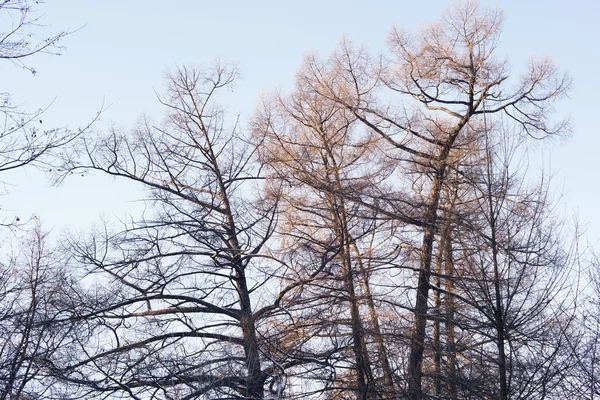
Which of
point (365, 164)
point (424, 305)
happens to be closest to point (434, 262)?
point (424, 305)

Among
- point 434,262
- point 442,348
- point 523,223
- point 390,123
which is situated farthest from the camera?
point 390,123

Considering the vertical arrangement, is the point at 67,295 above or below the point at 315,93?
below

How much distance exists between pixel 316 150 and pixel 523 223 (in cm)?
722

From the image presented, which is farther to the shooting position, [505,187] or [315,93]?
[315,93]

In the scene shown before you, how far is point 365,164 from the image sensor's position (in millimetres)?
18047

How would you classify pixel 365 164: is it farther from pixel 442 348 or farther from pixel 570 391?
pixel 570 391

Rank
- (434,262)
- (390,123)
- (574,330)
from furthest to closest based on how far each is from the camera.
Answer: (390,123)
(434,262)
(574,330)

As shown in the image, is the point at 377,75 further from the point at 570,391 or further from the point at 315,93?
the point at 570,391

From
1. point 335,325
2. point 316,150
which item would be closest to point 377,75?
point 316,150

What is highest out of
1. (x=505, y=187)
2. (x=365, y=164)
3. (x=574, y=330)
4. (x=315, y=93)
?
(x=315, y=93)

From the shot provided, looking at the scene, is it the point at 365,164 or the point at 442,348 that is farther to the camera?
the point at 365,164

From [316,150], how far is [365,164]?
1249 millimetres

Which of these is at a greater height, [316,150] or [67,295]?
[316,150]

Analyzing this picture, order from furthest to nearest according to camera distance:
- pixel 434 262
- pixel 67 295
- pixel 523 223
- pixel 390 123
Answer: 1. pixel 390 123
2. pixel 434 262
3. pixel 67 295
4. pixel 523 223
